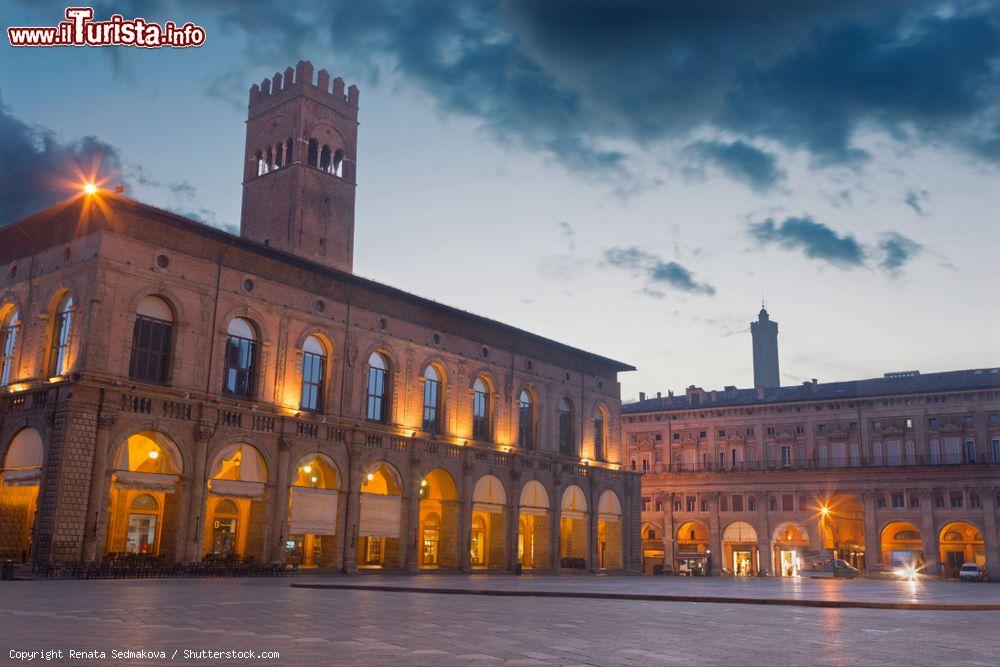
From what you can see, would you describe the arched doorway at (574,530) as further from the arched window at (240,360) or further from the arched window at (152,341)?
the arched window at (152,341)

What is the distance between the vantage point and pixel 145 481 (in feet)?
109

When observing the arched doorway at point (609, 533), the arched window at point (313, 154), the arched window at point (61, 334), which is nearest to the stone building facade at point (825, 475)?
the arched doorway at point (609, 533)

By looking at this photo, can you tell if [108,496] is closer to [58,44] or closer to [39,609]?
[58,44]

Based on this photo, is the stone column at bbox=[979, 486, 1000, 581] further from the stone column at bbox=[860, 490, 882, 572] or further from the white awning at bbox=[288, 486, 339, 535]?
the white awning at bbox=[288, 486, 339, 535]

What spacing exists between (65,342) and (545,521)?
94.6ft

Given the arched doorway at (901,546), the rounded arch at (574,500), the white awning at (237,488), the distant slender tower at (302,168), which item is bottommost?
the arched doorway at (901,546)

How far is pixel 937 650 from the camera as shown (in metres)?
11.9

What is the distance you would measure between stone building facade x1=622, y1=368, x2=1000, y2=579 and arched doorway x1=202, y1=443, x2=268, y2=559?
156ft

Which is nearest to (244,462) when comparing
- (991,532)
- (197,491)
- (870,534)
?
(197,491)

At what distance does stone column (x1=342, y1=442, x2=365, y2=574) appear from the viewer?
40312mm

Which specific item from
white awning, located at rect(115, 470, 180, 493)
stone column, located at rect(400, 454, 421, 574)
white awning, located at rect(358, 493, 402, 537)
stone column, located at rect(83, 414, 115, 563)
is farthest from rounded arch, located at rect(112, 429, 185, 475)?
stone column, located at rect(400, 454, 421, 574)

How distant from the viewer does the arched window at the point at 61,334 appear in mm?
33844

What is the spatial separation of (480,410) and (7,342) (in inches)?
936

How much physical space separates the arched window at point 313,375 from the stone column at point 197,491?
617 centimetres
